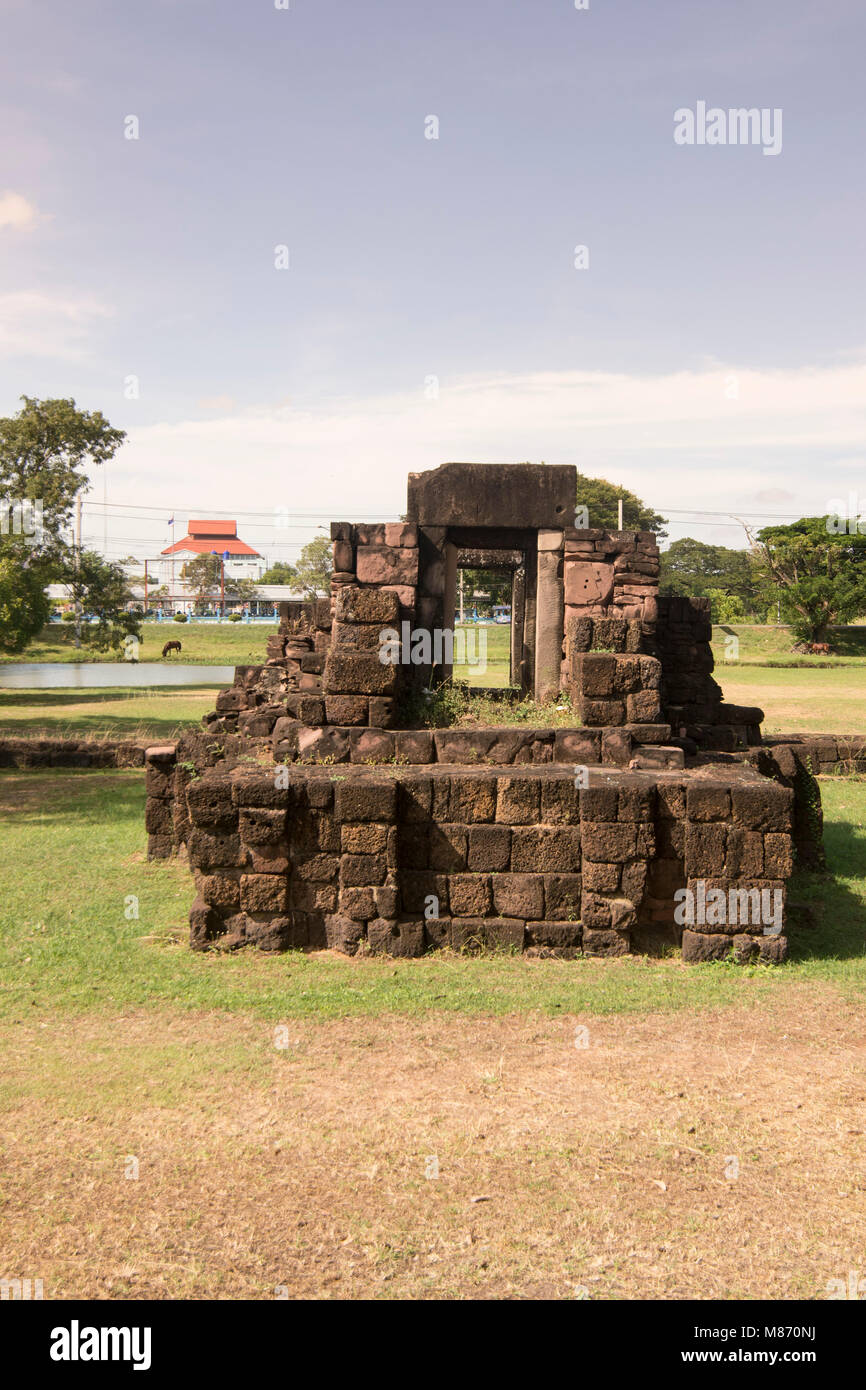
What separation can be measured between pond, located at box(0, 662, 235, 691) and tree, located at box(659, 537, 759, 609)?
39.1 meters

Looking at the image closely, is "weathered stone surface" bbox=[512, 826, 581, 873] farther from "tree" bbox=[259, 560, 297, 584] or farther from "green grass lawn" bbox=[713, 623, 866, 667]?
"tree" bbox=[259, 560, 297, 584]

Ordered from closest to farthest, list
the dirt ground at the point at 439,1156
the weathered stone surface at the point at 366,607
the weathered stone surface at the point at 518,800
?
the dirt ground at the point at 439,1156 < the weathered stone surface at the point at 518,800 < the weathered stone surface at the point at 366,607

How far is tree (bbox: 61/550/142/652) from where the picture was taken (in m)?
34.1

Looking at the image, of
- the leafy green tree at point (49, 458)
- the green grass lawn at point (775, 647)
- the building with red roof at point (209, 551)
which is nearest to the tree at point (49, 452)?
the leafy green tree at point (49, 458)

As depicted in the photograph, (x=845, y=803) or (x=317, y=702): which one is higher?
(x=317, y=702)

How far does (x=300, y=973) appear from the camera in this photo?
670cm

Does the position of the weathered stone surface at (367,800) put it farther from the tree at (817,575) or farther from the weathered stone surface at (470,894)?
the tree at (817,575)

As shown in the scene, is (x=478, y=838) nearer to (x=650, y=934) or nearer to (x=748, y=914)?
(x=650, y=934)

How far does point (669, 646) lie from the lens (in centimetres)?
1216

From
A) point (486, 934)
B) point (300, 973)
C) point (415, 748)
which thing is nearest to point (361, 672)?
point (415, 748)

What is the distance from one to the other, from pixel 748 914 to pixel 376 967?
8.34 ft

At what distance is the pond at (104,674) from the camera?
33.8 m

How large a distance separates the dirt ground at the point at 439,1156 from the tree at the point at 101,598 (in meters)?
30.1

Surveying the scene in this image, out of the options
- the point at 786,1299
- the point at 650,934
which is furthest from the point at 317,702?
the point at 786,1299
